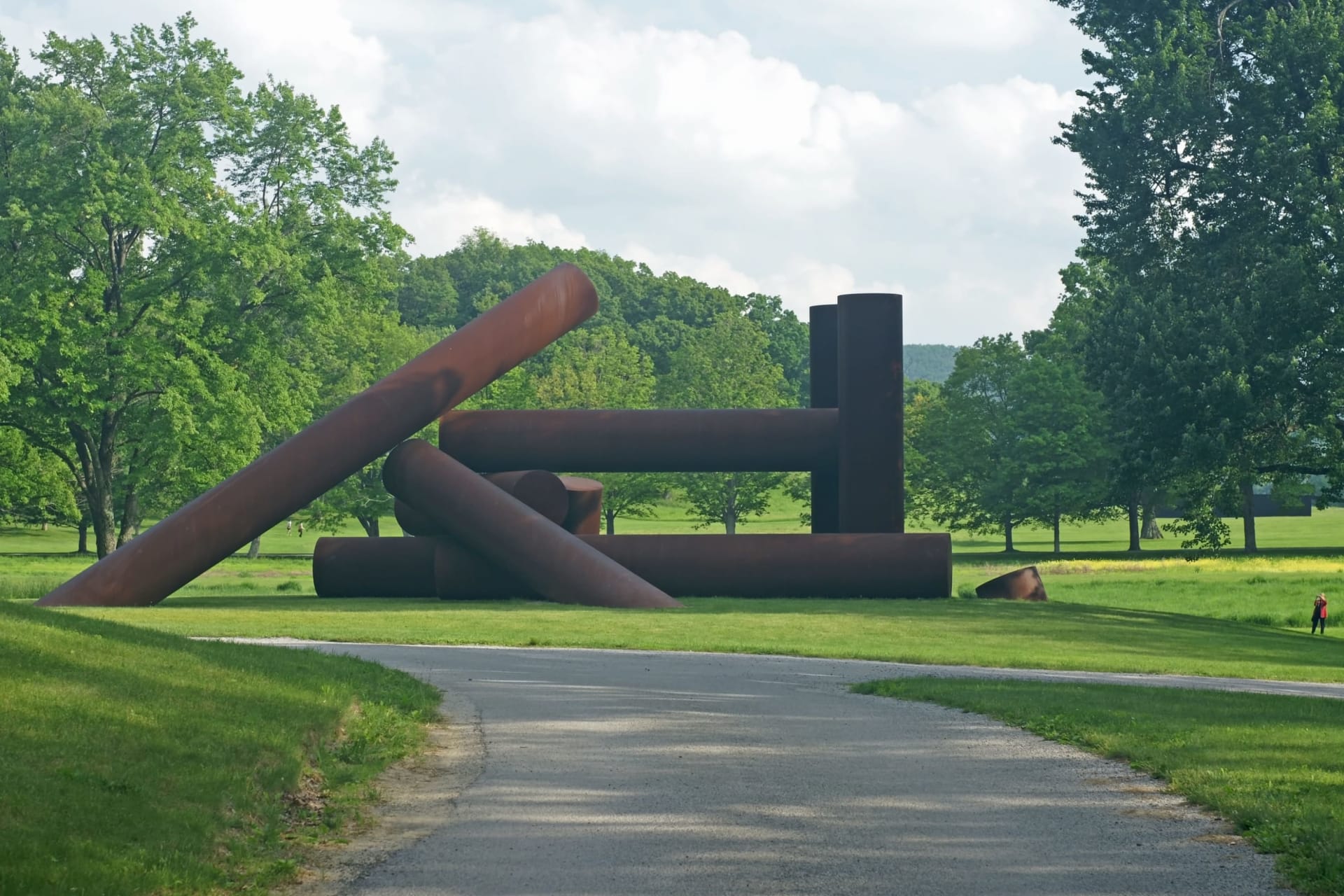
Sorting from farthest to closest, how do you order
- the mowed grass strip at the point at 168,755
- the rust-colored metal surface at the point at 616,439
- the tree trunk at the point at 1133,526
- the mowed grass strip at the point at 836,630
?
1. the tree trunk at the point at 1133,526
2. the rust-colored metal surface at the point at 616,439
3. the mowed grass strip at the point at 836,630
4. the mowed grass strip at the point at 168,755

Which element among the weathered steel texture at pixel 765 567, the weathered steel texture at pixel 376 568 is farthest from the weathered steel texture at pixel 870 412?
the weathered steel texture at pixel 376 568

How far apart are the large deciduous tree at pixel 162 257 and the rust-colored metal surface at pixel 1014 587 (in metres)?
19.2

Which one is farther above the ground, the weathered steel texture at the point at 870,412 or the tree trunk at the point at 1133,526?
the weathered steel texture at the point at 870,412

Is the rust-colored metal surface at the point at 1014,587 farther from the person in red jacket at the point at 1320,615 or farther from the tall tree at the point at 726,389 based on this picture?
the tall tree at the point at 726,389

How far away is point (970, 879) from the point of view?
22.0 feet

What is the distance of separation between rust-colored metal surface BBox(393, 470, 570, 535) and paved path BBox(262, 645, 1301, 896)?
14.5m

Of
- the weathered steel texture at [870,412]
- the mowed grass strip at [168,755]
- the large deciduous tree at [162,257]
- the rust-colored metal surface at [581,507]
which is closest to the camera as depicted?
the mowed grass strip at [168,755]

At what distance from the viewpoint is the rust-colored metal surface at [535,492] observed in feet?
90.4

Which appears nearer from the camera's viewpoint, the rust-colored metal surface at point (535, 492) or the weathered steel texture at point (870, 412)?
the rust-colored metal surface at point (535, 492)

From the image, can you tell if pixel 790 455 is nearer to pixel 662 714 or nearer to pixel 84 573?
pixel 84 573

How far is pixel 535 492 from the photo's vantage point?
1088 inches

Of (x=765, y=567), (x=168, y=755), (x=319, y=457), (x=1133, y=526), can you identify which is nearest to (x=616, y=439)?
(x=765, y=567)

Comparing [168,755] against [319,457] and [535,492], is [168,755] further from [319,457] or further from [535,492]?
[535,492]

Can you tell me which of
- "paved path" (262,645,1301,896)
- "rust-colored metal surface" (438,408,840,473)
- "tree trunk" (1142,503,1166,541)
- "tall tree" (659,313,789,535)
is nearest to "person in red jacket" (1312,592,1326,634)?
"rust-colored metal surface" (438,408,840,473)
